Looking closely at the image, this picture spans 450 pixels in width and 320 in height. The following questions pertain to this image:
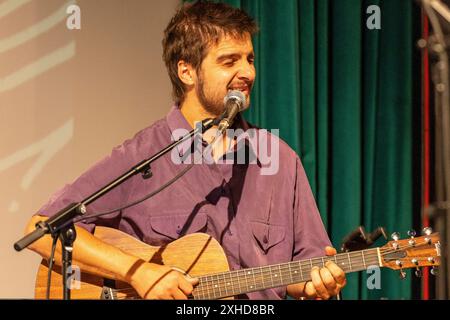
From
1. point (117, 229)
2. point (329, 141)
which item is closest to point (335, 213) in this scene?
point (329, 141)

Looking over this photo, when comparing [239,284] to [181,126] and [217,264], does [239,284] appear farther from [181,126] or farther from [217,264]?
[181,126]

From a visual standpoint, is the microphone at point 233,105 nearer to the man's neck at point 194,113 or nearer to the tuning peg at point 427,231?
the man's neck at point 194,113

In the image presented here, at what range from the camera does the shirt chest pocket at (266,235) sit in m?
2.51

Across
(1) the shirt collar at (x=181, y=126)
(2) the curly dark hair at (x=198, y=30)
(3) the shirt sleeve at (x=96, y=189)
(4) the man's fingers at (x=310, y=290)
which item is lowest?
(4) the man's fingers at (x=310, y=290)

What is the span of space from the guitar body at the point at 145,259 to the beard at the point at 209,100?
1.64 ft

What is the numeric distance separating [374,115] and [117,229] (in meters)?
1.26

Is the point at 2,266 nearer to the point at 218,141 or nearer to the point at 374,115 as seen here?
the point at 218,141

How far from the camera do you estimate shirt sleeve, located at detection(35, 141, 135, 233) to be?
8.18 ft

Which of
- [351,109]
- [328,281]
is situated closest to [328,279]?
[328,281]

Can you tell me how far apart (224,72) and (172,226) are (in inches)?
22.8

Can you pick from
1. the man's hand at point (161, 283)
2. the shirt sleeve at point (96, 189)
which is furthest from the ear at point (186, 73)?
the man's hand at point (161, 283)

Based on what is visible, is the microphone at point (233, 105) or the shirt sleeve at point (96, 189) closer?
the microphone at point (233, 105)

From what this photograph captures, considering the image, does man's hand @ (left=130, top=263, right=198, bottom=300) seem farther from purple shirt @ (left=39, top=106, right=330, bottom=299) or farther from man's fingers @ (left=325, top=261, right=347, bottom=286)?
man's fingers @ (left=325, top=261, right=347, bottom=286)

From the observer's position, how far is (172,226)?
2.49 m
